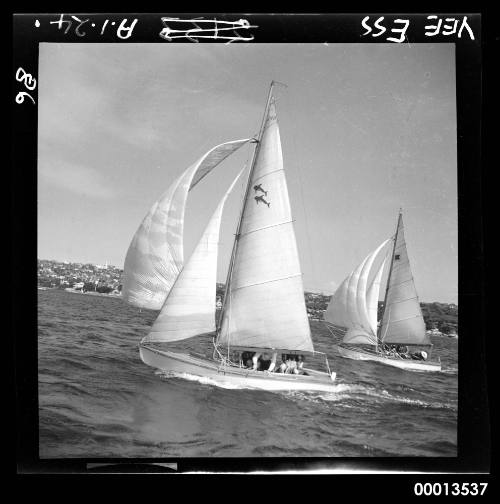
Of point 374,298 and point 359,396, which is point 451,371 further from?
point 374,298

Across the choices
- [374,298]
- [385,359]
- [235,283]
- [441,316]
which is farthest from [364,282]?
[235,283]

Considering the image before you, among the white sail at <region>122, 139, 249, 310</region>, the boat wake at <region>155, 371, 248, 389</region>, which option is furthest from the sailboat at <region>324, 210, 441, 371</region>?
the white sail at <region>122, 139, 249, 310</region>

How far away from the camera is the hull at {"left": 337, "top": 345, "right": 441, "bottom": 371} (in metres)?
6.56

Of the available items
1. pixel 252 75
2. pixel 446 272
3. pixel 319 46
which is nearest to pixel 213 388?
pixel 446 272

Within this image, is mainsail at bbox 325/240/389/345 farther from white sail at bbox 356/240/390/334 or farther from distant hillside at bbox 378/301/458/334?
distant hillside at bbox 378/301/458/334

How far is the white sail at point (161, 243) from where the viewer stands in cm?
640

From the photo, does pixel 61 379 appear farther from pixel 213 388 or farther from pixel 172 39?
pixel 172 39

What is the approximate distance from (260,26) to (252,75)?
1.71ft

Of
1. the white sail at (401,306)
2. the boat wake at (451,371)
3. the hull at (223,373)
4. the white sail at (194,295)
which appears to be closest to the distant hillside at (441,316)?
the white sail at (401,306)

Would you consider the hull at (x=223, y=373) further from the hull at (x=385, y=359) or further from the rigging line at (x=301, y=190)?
the rigging line at (x=301, y=190)

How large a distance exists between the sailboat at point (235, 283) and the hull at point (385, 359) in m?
0.35

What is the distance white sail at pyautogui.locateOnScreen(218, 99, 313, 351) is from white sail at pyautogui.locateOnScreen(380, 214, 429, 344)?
1.27 metres
